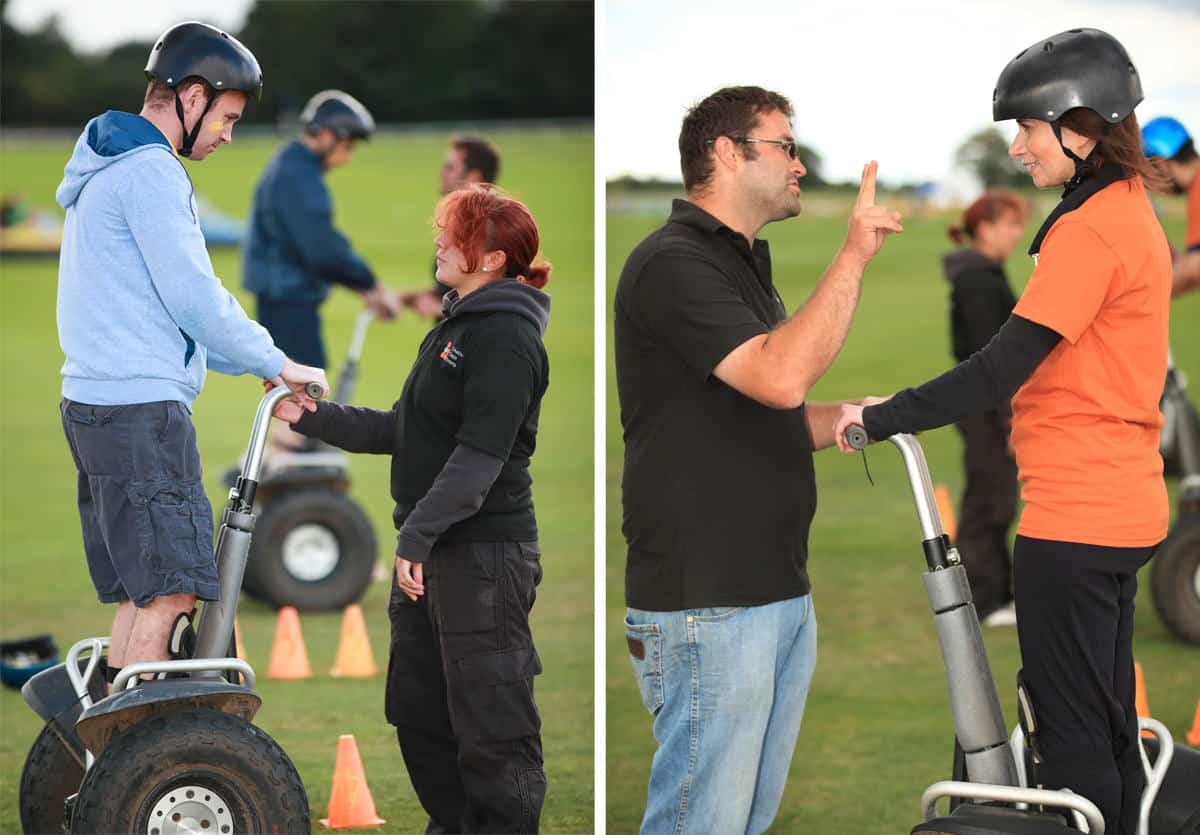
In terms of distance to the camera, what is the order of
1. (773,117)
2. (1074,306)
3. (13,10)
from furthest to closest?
(13,10), (773,117), (1074,306)

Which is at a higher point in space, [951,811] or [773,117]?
[773,117]

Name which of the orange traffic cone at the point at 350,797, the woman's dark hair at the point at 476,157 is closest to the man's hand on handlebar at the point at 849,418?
the orange traffic cone at the point at 350,797

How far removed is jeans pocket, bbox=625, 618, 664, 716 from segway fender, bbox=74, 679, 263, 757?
0.85 metres

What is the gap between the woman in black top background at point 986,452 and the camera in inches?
280

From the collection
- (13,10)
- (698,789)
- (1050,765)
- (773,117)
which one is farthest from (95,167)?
(13,10)

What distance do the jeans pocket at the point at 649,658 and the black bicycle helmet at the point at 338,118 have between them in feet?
15.6

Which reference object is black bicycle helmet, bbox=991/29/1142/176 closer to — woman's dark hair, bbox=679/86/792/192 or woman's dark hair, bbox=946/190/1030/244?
woman's dark hair, bbox=679/86/792/192

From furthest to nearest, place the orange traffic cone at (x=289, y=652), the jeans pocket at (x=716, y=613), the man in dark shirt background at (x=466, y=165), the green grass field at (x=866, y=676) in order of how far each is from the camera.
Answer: the man in dark shirt background at (x=466, y=165) → the orange traffic cone at (x=289, y=652) → the green grass field at (x=866, y=676) → the jeans pocket at (x=716, y=613)

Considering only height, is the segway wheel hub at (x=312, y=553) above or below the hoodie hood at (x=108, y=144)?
below

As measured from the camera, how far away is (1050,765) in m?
3.41

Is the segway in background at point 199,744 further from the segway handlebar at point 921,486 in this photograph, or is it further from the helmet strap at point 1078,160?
the helmet strap at point 1078,160

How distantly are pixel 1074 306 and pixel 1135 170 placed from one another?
38 centimetres

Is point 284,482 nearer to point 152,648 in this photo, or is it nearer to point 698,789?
point 152,648

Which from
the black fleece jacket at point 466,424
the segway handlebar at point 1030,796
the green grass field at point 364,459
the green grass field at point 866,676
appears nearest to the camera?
→ the segway handlebar at point 1030,796
